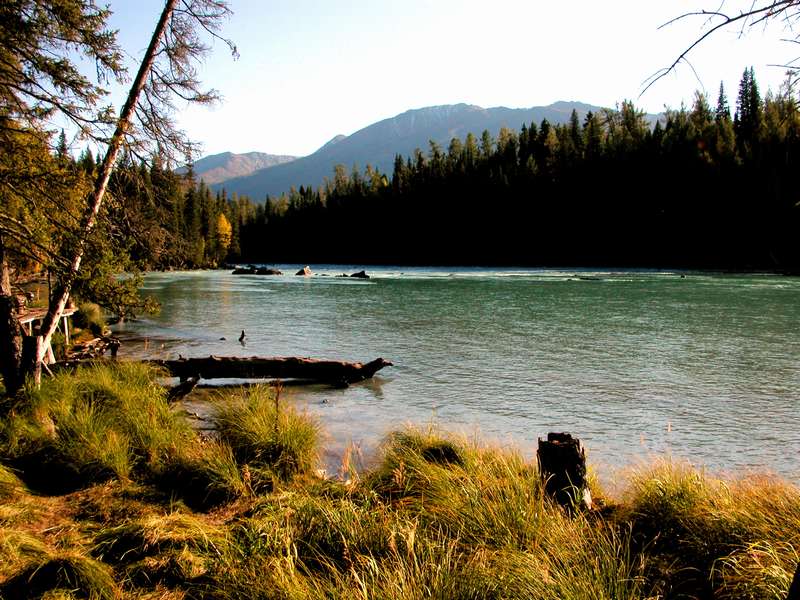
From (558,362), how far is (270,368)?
859cm

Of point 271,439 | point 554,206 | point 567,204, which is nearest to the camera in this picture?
point 271,439

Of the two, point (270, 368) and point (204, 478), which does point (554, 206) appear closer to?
point (270, 368)

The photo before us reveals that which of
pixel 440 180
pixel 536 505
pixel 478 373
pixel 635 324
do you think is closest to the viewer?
pixel 536 505

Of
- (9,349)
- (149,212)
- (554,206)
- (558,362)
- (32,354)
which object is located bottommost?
(558,362)

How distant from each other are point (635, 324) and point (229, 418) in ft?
70.6

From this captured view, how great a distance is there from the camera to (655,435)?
10.5m

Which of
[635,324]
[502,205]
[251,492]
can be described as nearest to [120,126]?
[251,492]

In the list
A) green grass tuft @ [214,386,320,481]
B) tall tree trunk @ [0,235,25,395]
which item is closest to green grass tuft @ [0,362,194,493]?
tall tree trunk @ [0,235,25,395]

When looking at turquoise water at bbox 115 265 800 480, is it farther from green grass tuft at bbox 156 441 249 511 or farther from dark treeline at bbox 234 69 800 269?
dark treeline at bbox 234 69 800 269

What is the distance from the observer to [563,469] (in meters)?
5.72

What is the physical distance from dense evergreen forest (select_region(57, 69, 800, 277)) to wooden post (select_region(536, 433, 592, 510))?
144 ft

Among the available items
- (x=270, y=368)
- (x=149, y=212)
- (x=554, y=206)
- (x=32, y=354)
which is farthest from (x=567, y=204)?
(x=32, y=354)

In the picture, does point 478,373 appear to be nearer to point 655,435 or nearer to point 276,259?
point 655,435

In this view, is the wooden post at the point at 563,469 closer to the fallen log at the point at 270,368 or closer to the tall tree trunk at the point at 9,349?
the tall tree trunk at the point at 9,349
